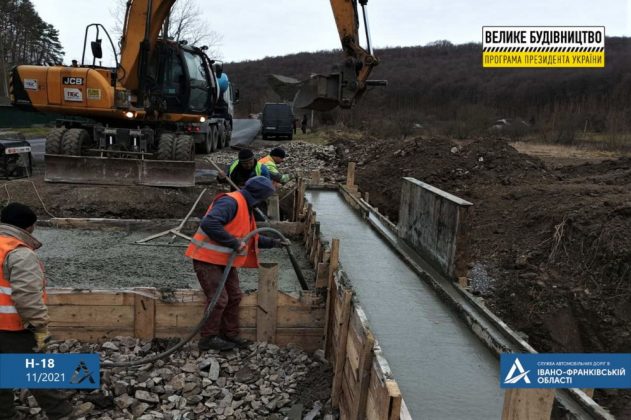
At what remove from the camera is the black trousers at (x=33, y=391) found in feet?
10.9

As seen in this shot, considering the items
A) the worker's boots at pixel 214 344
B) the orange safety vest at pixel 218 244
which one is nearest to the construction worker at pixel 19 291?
the orange safety vest at pixel 218 244

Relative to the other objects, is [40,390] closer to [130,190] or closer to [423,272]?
[423,272]

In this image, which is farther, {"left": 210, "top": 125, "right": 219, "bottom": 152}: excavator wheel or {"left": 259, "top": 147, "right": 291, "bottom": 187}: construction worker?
{"left": 210, "top": 125, "right": 219, "bottom": 152}: excavator wheel

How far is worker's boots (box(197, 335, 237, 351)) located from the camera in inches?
183

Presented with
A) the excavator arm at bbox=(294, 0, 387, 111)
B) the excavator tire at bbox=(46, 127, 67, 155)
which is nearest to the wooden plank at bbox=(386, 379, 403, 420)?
the excavator arm at bbox=(294, 0, 387, 111)

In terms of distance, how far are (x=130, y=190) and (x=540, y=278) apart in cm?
717

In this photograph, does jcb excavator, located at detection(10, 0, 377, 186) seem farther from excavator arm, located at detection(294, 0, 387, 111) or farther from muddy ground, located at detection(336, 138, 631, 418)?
muddy ground, located at detection(336, 138, 631, 418)

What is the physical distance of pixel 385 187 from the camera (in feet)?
45.5

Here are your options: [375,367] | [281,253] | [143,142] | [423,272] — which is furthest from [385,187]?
[375,367]

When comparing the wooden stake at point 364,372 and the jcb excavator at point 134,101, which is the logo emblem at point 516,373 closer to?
the wooden stake at point 364,372

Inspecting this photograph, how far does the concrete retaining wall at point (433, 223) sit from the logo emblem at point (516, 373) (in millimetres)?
2551

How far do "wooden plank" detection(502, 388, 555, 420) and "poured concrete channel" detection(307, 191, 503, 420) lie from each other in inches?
49.1

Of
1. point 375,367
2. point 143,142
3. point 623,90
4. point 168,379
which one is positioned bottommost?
point 168,379

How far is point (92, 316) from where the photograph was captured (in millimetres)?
4730
